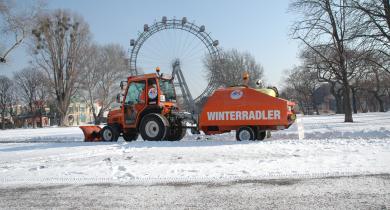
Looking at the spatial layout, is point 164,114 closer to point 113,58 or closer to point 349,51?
point 349,51

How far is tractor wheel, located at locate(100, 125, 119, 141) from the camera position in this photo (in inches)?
589

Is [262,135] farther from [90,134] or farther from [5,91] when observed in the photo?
[5,91]

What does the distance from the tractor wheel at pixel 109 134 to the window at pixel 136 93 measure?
4.24 ft

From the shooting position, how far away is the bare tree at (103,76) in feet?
181

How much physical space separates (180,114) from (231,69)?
153 ft

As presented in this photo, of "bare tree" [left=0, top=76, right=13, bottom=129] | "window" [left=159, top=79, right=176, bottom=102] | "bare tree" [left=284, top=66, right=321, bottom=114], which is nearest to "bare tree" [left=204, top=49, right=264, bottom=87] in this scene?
"bare tree" [left=284, top=66, right=321, bottom=114]

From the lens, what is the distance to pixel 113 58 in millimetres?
59281

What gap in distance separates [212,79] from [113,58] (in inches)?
808

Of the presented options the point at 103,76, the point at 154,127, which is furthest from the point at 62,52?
the point at 154,127

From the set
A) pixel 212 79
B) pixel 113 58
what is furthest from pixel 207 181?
pixel 113 58

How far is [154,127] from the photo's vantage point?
1413 centimetres

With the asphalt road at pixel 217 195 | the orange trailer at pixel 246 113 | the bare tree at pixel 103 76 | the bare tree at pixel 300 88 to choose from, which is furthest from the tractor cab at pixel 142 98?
the bare tree at pixel 300 88

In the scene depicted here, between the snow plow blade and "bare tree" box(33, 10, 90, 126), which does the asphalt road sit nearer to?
the snow plow blade

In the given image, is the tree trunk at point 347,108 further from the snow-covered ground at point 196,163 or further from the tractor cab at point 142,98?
the snow-covered ground at point 196,163
